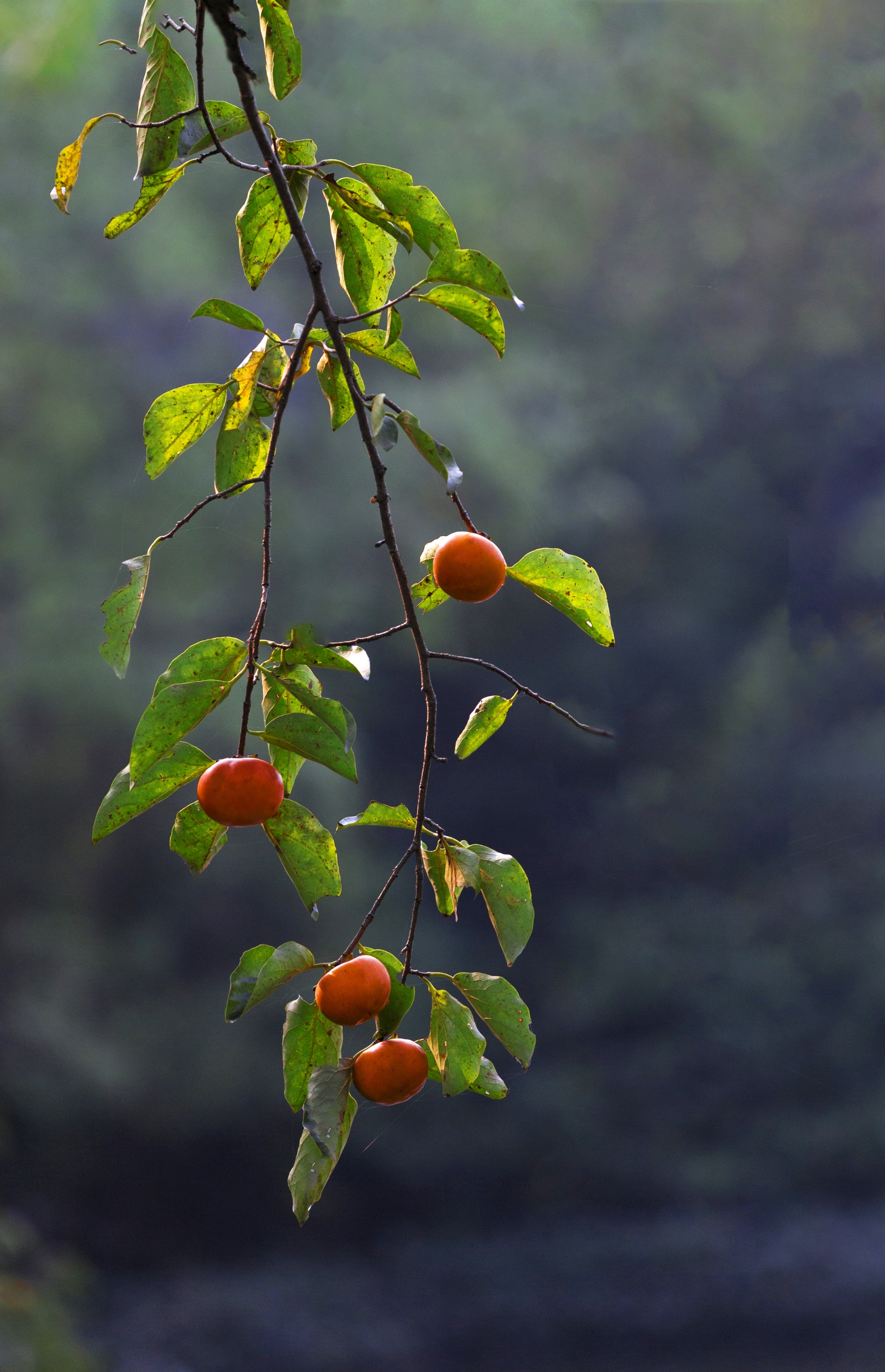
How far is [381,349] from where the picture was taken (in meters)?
0.46

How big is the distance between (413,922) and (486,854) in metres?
0.05

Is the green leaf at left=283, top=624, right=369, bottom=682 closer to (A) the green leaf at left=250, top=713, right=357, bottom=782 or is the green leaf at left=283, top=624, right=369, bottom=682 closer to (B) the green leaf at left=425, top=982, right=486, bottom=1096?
(A) the green leaf at left=250, top=713, right=357, bottom=782

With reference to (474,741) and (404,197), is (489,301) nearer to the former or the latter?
(404,197)

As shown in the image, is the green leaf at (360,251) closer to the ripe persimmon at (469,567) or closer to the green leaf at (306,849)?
the ripe persimmon at (469,567)

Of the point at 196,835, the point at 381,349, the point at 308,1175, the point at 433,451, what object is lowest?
the point at 308,1175

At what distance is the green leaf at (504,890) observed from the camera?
450 mm

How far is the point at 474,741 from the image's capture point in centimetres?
49

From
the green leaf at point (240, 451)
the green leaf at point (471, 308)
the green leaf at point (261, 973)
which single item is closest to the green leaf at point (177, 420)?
the green leaf at point (240, 451)

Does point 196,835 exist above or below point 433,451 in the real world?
below

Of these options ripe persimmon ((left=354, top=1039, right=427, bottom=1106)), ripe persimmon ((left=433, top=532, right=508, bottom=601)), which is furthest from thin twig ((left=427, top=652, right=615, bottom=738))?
ripe persimmon ((left=354, top=1039, right=427, bottom=1106))

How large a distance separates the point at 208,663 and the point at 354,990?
14 cm

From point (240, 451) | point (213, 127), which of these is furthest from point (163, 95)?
point (240, 451)

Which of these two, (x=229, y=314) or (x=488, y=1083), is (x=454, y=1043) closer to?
(x=488, y=1083)

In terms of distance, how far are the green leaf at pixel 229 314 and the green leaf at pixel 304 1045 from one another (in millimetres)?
296
